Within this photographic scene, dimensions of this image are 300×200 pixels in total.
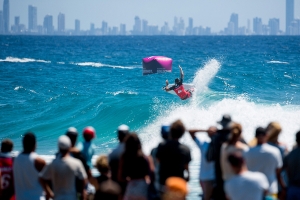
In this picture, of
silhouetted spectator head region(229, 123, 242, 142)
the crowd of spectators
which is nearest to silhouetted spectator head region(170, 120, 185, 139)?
the crowd of spectators

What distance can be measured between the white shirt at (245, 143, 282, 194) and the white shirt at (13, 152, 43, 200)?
249 cm

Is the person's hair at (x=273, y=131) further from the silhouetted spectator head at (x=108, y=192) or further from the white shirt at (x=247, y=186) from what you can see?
the silhouetted spectator head at (x=108, y=192)

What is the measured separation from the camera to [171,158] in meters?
6.51

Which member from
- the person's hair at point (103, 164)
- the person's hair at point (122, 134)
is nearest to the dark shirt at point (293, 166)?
the person's hair at point (122, 134)

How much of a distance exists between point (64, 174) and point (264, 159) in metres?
2.27

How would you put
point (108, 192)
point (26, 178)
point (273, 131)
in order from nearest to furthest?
1. point (108, 192)
2. point (26, 178)
3. point (273, 131)

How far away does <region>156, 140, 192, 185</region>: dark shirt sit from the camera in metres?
6.50

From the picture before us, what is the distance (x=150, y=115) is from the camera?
25.3 meters

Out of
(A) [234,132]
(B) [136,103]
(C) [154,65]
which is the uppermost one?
(C) [154,65]

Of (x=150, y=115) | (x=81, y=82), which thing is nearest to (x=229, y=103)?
(x=150, y=115)

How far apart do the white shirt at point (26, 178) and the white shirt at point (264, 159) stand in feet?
8.18

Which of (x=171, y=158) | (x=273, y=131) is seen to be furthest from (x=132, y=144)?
(x=273, y=131)

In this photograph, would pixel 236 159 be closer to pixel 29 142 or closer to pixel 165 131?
pixel 165 131

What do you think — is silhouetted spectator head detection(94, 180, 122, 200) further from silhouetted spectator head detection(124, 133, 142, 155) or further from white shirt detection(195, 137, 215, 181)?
white shirt detection(195, 137, 215, 181)
